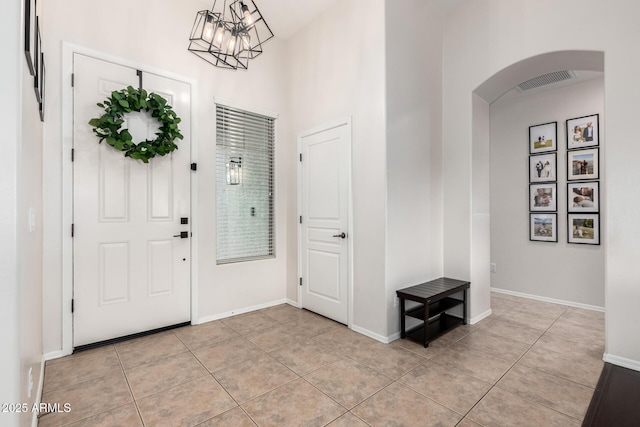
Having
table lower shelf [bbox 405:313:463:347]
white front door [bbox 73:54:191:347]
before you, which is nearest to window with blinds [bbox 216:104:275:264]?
white front door [bbox 73:54:191:347]

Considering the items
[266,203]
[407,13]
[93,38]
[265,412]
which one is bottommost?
[265,412]

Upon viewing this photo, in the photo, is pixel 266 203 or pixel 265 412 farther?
pixel 266 203

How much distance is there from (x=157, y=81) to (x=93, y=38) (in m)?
0.58

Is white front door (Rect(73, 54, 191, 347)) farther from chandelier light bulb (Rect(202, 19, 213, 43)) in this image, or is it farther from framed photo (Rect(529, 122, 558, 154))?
framed photo (Rect(529, 122, 558, 154))

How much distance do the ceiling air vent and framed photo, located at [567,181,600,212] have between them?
1359 mm

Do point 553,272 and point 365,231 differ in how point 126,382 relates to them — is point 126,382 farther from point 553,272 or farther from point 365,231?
point 553,272

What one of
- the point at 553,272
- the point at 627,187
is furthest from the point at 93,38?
the point at 553,272

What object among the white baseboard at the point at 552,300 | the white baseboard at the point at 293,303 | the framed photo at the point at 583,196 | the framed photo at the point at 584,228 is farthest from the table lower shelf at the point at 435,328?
the framed photo at the point at 583,196

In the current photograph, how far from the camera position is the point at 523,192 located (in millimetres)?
4508

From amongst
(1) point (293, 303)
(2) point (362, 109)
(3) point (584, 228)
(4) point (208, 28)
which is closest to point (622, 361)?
(3) point (584, 228)

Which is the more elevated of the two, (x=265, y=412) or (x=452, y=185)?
(x=452, y=185)

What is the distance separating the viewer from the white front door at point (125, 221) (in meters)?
2.72

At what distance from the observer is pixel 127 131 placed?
9.20 feet

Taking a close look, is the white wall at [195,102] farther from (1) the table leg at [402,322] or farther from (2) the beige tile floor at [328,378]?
(1) the table leg at [402,322]
